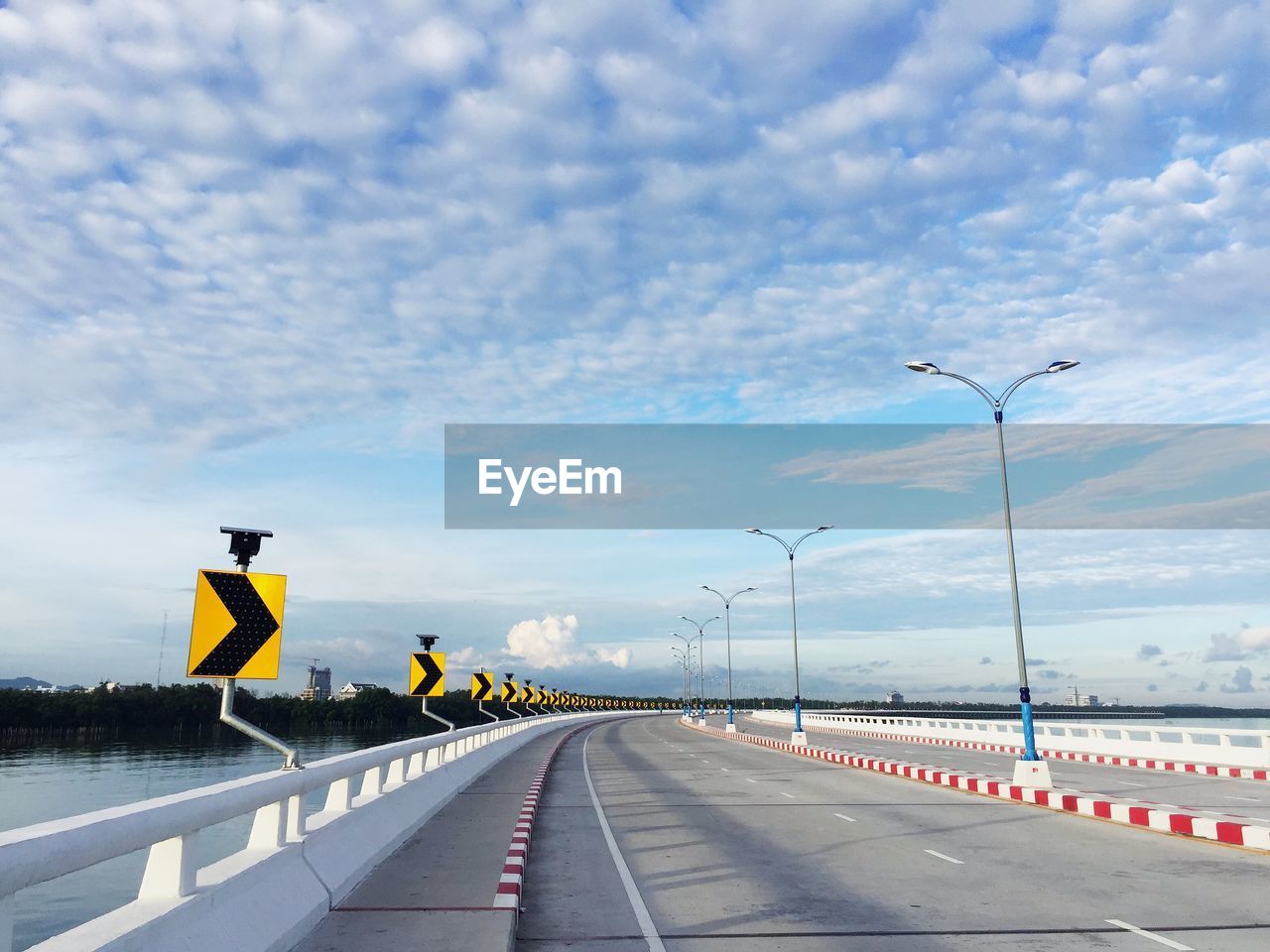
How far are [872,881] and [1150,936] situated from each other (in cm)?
301

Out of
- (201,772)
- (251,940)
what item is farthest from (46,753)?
(251,940)

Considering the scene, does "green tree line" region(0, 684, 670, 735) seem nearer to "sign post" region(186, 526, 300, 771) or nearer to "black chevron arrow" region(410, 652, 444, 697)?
"black chevron arrow" region(410, 652, 444, 697)

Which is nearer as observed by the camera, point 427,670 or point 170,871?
point 170,871

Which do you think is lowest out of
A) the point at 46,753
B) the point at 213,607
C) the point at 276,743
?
the point at 46,753

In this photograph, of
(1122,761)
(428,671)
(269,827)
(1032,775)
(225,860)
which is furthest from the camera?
(1122,761)

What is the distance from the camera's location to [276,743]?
763cm

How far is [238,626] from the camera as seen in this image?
7348 mm

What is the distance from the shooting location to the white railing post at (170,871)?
5113mm

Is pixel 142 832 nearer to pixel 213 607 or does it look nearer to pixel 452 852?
pixel 213 607

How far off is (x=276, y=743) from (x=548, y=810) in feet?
33.6

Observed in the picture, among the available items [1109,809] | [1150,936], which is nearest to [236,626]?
[1150,936]

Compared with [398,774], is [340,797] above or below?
above

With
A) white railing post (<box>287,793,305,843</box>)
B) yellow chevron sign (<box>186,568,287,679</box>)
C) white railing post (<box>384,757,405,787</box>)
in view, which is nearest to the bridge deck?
white railing post (<box>287,793,305,843</box>)

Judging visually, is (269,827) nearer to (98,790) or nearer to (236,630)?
(236,630)
